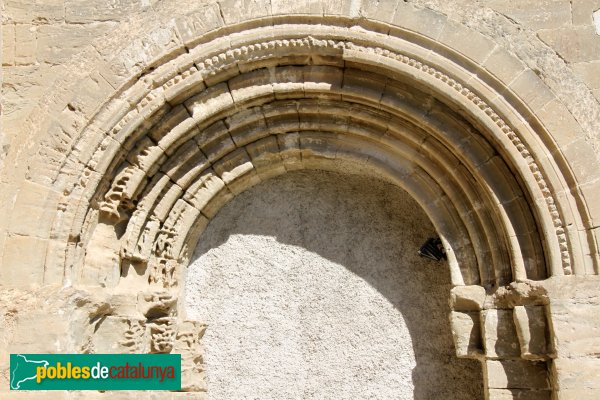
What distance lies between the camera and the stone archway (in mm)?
4324

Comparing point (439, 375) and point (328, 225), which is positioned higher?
point (328, 225)

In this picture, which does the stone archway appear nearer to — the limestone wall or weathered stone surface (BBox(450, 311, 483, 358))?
weathered stone surface (BBox(450, 311, 483, 358))

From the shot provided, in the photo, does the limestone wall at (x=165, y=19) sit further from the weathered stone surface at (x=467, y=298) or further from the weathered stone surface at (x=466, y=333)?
the weathered stone surface at (x=466, y=333)

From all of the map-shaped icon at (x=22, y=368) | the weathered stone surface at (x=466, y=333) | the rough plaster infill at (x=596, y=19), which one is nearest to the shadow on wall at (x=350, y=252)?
the weathered stone surface at (x=466, y=333)

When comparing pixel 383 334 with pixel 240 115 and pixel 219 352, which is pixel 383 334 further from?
pixel 240 115

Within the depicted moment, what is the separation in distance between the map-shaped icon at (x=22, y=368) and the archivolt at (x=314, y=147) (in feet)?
2.27

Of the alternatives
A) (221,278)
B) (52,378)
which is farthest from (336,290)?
(52,378)

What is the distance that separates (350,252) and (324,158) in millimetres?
800

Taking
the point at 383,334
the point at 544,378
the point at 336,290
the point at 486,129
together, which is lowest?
the point at 544,378

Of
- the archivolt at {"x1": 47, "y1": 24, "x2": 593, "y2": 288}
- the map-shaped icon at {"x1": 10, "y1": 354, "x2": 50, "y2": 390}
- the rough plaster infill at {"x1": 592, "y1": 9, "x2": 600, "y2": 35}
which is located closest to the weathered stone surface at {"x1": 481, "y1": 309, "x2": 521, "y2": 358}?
the archivolt at {"x1": 47, "y1": 24, "x2": 593, "y2": 288}

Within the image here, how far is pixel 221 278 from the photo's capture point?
5.27 m

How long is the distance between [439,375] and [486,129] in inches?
76.5

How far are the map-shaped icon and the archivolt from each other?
0.69m

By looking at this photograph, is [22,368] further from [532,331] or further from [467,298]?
[532,331]
